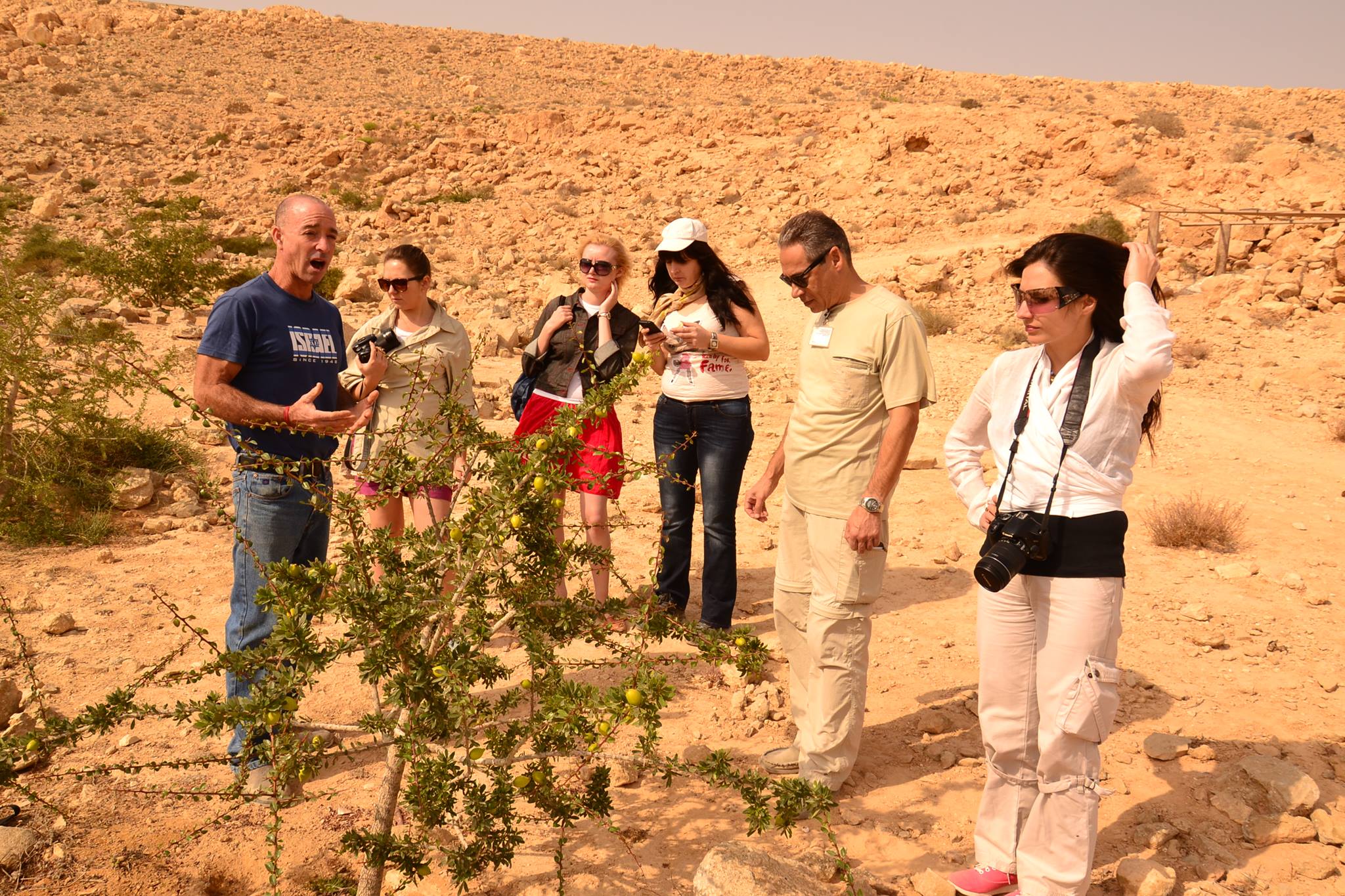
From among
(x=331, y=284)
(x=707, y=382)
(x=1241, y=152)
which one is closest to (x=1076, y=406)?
(x=707, y=382)

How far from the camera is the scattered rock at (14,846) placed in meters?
2.72

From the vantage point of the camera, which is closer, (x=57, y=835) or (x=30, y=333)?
(x=57, y=835)

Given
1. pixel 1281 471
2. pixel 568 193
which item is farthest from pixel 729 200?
pixel 1281 471

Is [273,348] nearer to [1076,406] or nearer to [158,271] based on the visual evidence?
[1076,406]

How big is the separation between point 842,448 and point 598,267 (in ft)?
5.50

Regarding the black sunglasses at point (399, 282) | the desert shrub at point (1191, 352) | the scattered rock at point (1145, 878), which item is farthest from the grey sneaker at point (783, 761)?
the desert shrub at point (1191, 352)

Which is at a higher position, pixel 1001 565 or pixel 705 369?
pixel 705 369

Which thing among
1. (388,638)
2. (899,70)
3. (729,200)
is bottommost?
(388,638)

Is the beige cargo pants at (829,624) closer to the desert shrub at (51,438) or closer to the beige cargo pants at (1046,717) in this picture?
the beige cargo pants at (1046,717)

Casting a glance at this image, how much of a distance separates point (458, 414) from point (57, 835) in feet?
6.46

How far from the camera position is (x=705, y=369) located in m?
4.12

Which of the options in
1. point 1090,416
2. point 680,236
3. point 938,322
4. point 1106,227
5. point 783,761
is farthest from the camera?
point 1106,227

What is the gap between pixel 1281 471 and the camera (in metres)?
7.67

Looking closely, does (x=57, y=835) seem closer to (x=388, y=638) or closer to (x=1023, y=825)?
(x=388, y=638)
